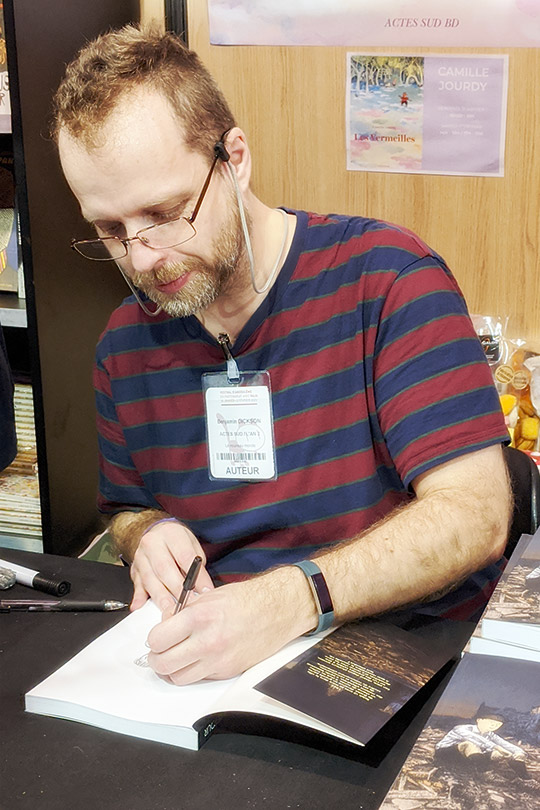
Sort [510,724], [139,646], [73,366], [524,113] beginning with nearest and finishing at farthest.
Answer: [510,724], [139,646], [524,113], [73,366]

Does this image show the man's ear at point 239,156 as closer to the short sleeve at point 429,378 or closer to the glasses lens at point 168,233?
the glasses lens at point 168,233

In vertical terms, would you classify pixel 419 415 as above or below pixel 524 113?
below

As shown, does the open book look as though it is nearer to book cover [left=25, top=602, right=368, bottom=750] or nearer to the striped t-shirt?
book cover [left=25, top=602, right=368, bottom=750]

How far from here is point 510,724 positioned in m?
0.78

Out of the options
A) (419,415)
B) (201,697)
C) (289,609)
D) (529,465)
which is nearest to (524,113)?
(529,465)

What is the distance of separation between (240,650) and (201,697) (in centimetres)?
6

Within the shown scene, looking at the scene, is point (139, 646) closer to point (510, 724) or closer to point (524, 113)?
point (510, 724)

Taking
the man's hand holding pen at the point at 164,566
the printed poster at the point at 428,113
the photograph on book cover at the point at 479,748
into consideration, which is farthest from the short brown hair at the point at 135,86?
the printed poster at the point at 428,113

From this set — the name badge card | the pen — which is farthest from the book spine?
the name badge card

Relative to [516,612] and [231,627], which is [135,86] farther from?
[516,612]

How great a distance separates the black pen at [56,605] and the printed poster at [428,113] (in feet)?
4.64

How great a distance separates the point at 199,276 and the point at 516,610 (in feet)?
Result: 2.17

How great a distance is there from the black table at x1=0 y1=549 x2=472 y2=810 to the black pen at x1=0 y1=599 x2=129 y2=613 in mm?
189

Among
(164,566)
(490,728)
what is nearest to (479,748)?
(490,728)
